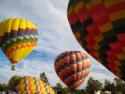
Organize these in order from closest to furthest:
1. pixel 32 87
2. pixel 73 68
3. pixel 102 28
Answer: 1. pixel 102 28
2. pixel 32 87
3. pixel 73 68

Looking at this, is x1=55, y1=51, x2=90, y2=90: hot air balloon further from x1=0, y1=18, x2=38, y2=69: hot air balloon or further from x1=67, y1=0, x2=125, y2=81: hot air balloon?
x1=67, y1=0, x2=125, y2=81: hot air balloon

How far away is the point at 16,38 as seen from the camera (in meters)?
33.7

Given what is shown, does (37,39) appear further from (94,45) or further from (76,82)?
(94,45)

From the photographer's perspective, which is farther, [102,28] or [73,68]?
[73,68]

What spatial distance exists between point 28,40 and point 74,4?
1656 centimetres

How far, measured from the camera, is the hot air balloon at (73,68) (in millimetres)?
36156

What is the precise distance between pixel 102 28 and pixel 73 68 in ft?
63.3

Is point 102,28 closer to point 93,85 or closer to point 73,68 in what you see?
point 73,68

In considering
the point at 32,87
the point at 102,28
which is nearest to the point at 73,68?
the point at 32,87

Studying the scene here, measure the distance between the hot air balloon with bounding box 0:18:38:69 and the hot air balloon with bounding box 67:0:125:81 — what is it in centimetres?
1465

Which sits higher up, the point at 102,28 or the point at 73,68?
the point at 73,68

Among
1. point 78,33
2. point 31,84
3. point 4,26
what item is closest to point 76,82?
point 4,26

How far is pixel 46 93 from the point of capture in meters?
21.5

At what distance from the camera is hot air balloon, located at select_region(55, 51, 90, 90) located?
3616cm
